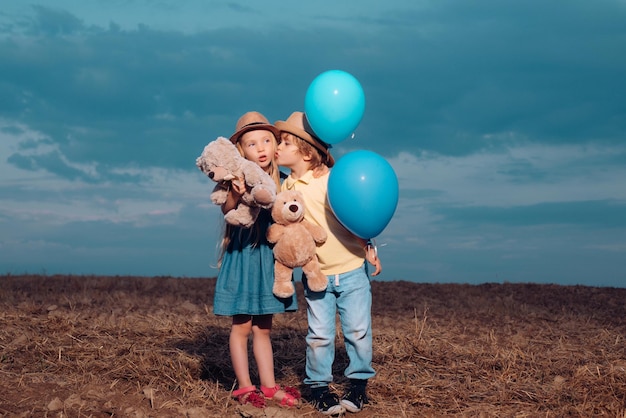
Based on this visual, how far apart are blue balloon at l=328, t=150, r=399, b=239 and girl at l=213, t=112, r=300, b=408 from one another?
1.79 ft

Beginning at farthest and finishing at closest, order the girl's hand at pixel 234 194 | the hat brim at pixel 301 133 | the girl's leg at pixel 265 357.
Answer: the girl's leg at pixel 265 357 < the hat brim at pixel 301 133 < the girl's hand at pixel 234 194

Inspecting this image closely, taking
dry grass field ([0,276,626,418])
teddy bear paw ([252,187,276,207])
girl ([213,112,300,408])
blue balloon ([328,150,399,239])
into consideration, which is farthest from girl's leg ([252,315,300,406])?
blue balloon ([328,150,399,239])

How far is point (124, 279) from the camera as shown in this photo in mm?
11758

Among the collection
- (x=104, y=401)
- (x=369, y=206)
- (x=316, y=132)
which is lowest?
(x=104, y=401)

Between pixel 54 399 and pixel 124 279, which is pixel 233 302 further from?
pixel 124 279

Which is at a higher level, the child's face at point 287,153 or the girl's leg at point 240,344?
the child's face at point 287,153

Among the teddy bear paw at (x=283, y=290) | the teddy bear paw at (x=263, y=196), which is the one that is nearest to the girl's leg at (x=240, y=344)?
the teddy bear paw at (x=283, y=290)

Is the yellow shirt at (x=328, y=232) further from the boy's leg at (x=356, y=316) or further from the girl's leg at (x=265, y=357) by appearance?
the girl's leg at (x=265, y=357)

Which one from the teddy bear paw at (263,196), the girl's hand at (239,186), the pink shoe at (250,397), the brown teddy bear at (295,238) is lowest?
the pink shoe at (250,397)

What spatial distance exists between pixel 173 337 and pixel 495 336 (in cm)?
315

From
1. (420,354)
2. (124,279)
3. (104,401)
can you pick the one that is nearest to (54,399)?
(104,401)

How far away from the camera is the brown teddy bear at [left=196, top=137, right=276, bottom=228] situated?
4203 mm

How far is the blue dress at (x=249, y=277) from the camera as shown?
4480mm

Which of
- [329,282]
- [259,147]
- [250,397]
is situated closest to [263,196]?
[259,147]
